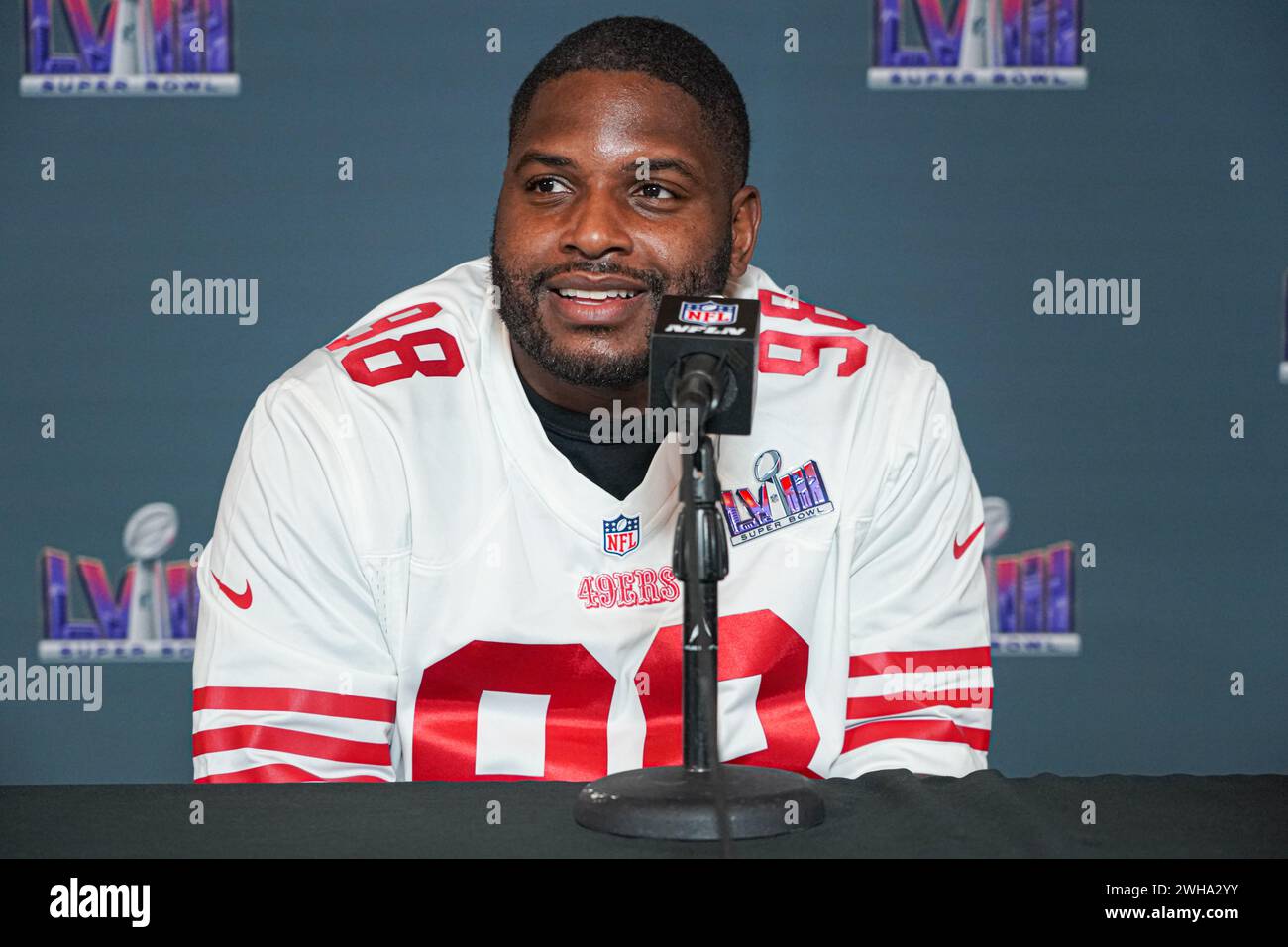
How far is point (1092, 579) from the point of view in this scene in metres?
2.52

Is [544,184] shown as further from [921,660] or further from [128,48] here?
[128,48]

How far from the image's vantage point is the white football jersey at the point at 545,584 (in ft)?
4.83

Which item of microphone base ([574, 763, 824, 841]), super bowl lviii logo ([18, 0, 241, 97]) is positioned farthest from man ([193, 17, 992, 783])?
super bowl lviii logo ([18, 0, 241, 97])

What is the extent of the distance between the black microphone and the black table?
241mm

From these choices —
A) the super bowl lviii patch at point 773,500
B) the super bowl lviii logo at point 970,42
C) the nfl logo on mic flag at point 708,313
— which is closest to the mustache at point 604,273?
the super bowl lviii patch at point 773,500

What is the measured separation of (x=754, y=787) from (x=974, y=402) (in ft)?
5.82

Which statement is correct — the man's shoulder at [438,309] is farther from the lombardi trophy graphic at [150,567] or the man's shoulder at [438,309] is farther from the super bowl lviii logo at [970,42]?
the super bowl lviii logo at [970,42]

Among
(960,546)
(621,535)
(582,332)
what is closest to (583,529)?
(621,535)

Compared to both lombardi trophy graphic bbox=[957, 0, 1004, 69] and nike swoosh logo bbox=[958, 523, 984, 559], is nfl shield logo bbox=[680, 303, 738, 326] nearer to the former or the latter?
nike swoosh logo bbox=[958, 523, 984, 559]

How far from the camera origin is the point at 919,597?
162cm

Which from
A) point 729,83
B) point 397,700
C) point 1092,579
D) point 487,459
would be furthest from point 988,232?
point 397,700

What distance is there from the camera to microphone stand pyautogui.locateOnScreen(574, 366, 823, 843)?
0.80 meters
